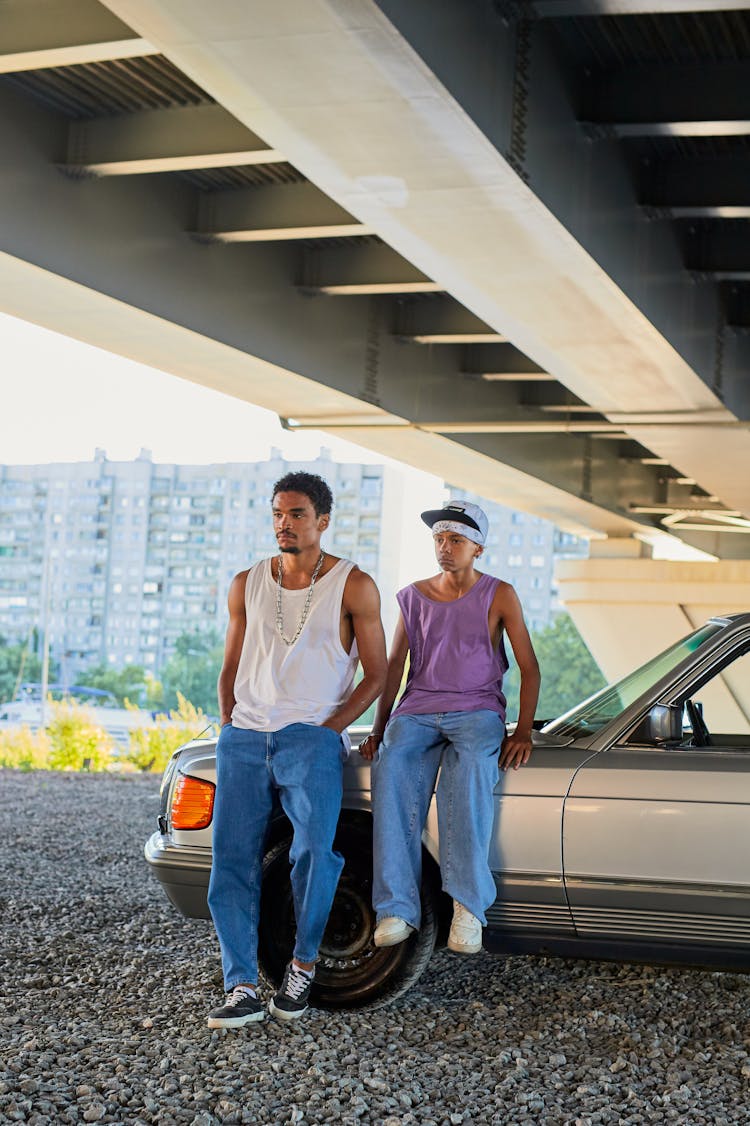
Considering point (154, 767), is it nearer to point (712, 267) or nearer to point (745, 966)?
point (712, 267)

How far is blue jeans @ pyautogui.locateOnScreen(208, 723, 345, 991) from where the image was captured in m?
5.70

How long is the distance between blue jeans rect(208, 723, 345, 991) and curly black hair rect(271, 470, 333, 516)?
0.99 m

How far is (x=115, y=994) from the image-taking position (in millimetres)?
6379

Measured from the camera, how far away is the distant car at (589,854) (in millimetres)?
5598

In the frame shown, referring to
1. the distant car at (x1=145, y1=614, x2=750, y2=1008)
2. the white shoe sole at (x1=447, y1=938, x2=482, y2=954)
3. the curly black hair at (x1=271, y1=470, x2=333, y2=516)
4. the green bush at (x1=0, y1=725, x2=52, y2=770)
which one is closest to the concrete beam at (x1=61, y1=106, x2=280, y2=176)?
the curly black hair at (x1=271, y1=470, x2=333, y2=516)

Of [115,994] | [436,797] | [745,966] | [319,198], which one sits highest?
[319,198]

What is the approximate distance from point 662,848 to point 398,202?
3.34m

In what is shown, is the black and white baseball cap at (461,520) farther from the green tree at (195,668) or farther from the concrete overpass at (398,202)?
the green tree at (195,668)

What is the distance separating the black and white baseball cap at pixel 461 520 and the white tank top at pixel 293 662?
51 cm

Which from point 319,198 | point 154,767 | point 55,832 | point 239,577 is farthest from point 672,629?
point 239,577

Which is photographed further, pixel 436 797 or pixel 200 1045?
pixel 436 797

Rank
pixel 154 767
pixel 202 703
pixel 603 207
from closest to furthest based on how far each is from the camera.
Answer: pixel 603 207 → pixel 154 767 → pixel 202 703

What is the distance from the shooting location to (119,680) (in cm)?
10106

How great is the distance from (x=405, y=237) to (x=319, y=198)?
1.67 meters
